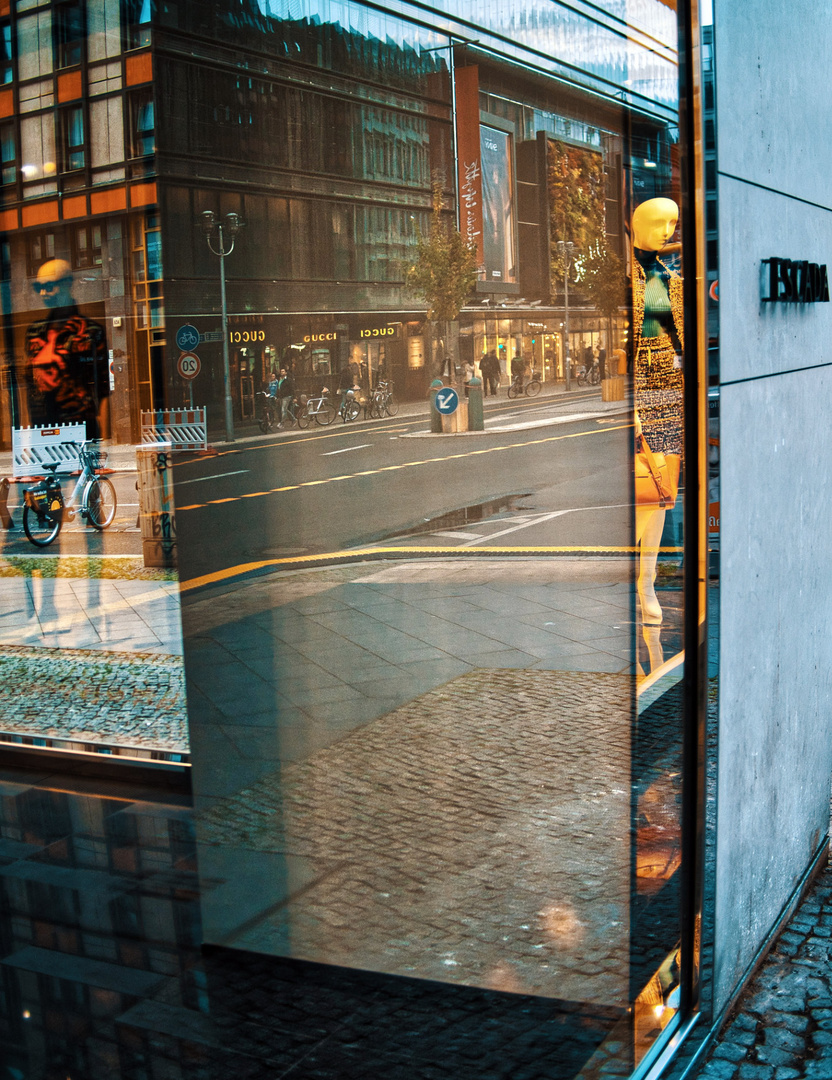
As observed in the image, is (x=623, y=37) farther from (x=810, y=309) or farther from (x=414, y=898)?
(x=414, y=898)

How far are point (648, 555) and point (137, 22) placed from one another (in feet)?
4.92

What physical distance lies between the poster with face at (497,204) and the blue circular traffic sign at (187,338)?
0.52 meters

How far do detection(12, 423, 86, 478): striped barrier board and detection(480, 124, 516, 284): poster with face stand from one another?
78cm

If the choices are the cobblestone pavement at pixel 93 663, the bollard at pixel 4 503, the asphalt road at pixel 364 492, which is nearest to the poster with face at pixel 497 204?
the asphalt road at pixel 364 492

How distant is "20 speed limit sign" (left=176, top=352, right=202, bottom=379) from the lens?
1967mm

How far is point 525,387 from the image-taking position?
216 cm

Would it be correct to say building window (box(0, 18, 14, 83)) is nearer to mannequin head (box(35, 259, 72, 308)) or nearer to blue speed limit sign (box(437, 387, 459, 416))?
mannequin head (box(35, 259, 72, 308))

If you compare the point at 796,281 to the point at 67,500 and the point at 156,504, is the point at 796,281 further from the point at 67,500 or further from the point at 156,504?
the point at 67,500

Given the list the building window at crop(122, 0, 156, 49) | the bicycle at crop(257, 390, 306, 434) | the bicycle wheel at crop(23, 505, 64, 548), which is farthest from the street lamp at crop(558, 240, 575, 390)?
the bicycle wheel at crop(23, 505, 64, 548)

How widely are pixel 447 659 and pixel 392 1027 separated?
703 mm

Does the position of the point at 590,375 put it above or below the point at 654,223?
below

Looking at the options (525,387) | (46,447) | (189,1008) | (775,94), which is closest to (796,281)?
(775,94)

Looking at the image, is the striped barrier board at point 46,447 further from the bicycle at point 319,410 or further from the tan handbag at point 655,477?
the tan handbag at point 655,477

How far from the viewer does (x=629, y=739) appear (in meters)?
2.66
